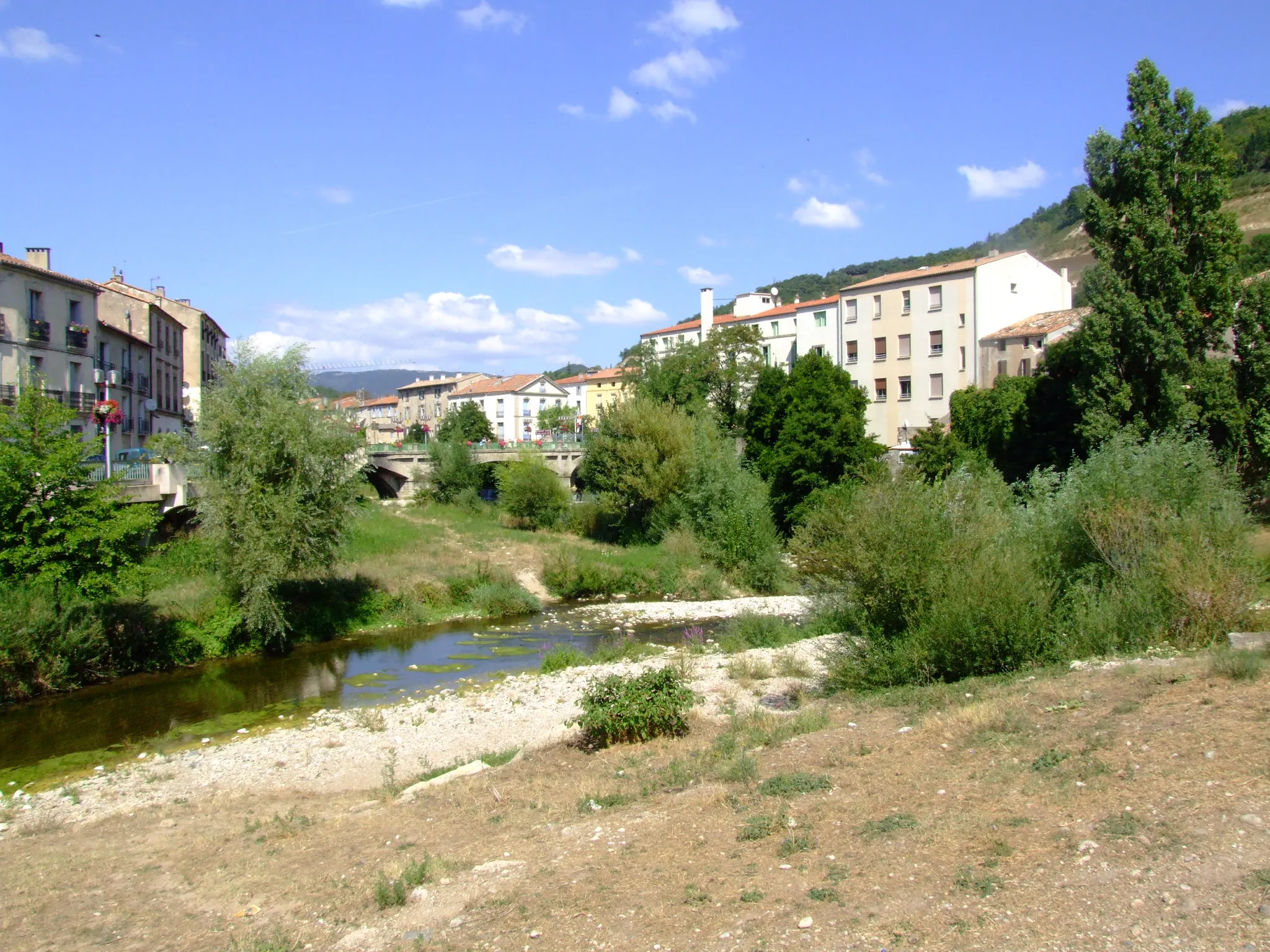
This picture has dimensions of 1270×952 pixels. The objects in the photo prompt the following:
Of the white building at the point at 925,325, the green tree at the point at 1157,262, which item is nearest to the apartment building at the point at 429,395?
the white building at the point at 925,325

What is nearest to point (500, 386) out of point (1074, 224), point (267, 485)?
point (1074, 224)

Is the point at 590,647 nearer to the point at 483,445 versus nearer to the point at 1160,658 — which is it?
the point at 1160,658

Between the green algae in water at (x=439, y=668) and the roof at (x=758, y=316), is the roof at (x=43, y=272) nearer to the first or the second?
the green algae in water at (x=439, y=668)

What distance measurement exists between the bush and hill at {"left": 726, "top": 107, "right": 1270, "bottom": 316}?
50311 mm

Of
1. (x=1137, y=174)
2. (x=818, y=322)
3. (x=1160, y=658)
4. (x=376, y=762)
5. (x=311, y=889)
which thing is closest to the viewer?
(x=311, y=889)

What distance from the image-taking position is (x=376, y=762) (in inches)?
679

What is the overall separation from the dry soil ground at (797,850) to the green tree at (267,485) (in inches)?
583

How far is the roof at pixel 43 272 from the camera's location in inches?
1458

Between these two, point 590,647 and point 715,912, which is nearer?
point 715,912

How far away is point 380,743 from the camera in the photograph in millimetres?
18625

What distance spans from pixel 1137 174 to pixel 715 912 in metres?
33.1

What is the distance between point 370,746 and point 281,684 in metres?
8.39

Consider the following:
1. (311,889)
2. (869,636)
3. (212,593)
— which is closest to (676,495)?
(212,593)

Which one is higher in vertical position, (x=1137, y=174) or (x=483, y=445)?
(x=1137, y=174)
